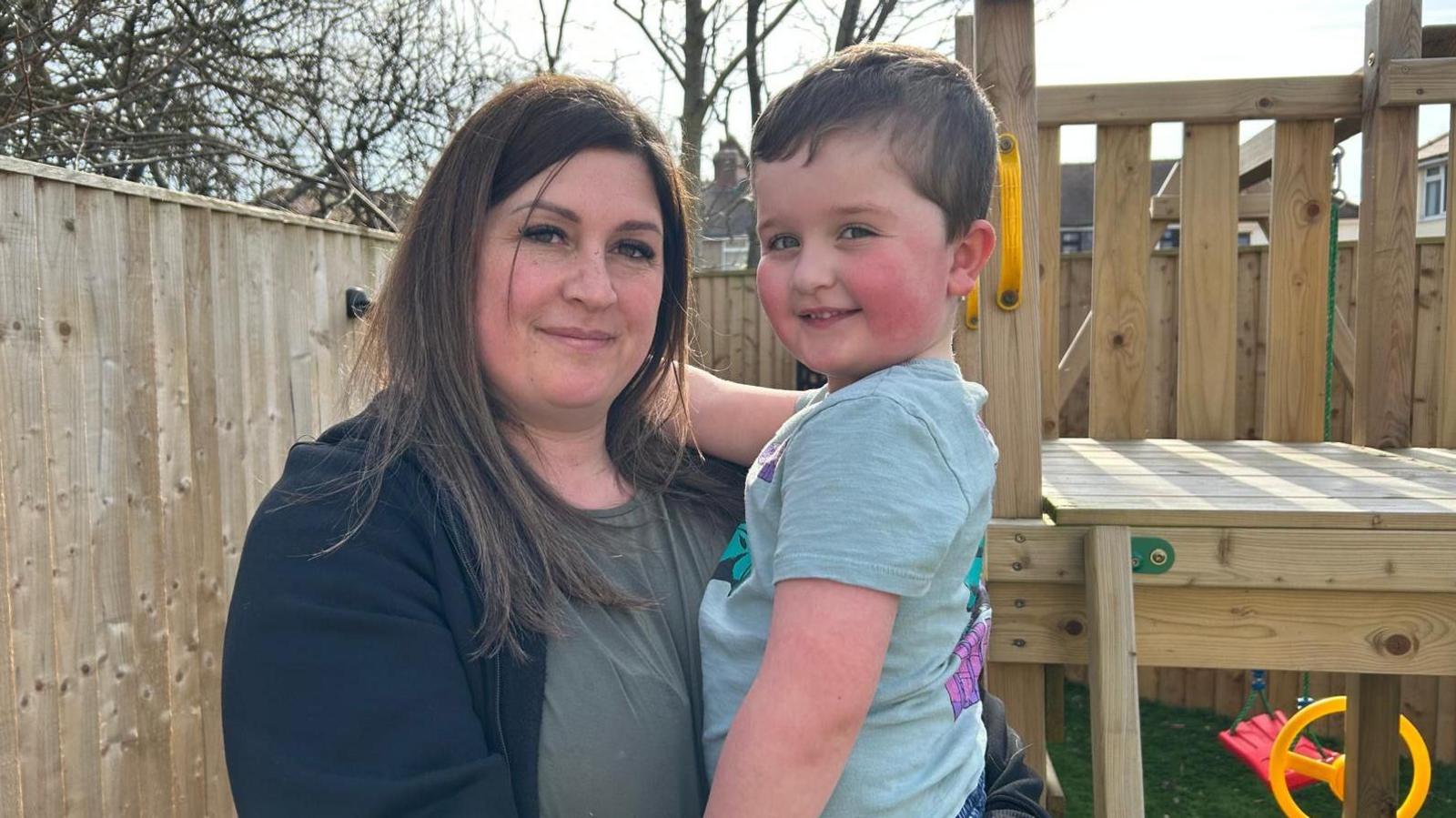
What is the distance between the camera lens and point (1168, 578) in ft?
7.13

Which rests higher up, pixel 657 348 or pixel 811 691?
pixel 657 348

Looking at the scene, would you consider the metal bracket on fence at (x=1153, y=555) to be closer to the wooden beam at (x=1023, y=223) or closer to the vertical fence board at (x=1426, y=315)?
the wooden beam at (x=1023, y=223)

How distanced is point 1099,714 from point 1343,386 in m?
5.15

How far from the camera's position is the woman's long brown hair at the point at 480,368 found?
4.43ft

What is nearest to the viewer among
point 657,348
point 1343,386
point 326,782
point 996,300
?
point 326,782

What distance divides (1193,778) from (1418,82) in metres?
3.97

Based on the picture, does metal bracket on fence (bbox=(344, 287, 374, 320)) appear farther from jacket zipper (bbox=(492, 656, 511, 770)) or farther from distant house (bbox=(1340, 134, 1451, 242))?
distant house (bbox=(1340, 134, 1451, 242))

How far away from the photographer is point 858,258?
130cm

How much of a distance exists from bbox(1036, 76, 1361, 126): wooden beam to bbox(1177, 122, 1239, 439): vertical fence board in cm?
8

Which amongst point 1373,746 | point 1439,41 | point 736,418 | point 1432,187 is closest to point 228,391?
point 736,418

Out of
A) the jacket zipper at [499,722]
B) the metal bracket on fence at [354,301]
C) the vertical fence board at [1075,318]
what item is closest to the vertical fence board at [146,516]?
the metal bracket on fence at [354,301]

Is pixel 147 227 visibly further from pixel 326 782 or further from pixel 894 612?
pixel 894 612

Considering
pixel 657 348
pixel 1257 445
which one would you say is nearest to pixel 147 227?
pixel 657 348

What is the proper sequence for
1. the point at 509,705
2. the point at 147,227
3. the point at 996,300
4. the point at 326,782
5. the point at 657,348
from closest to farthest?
the point at 326,782 < the point at 509,705 < the point at 657,348 < the point at 996,300 < the point at 147,227
